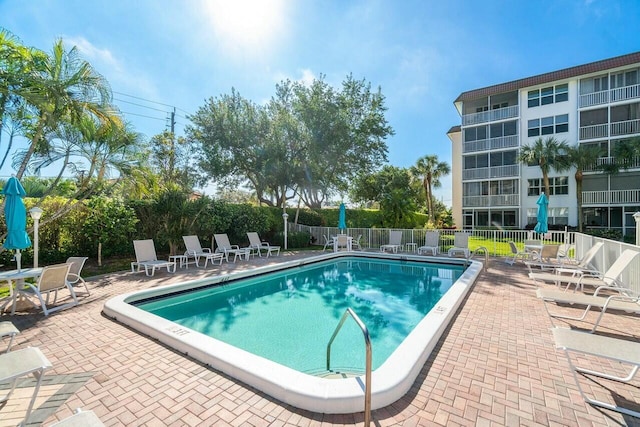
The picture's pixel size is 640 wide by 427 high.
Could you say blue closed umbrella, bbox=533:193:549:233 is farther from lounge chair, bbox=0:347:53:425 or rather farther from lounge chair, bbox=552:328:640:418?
lounge chair, bbox=0:347:53:425

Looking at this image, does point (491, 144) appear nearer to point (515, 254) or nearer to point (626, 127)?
point (626, 127)

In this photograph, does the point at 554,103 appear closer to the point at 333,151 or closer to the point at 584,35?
the point at 584,35

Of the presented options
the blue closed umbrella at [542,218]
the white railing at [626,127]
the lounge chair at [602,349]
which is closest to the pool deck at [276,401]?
the lounge chair at [602,349]

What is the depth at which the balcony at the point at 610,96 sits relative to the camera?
2005 cm

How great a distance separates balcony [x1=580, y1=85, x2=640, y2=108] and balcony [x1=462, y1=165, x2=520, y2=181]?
20.4 feet

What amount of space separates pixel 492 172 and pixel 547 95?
6990 mm

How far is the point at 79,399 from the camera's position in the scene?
278 centimetres

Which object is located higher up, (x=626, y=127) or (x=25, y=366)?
(x=626, y=127)

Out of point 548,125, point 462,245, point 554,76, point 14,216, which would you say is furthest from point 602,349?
point 554,76

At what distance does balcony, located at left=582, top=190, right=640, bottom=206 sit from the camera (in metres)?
20.0

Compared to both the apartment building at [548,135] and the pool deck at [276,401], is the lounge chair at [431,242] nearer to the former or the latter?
the pool deck at [276,401]

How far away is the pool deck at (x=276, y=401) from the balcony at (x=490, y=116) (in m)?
24.2

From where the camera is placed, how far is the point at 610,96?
20.7m

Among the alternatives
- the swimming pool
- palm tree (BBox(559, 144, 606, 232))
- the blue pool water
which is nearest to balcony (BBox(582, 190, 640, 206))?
palm tree (BBox(559, 144, 606, 232))
